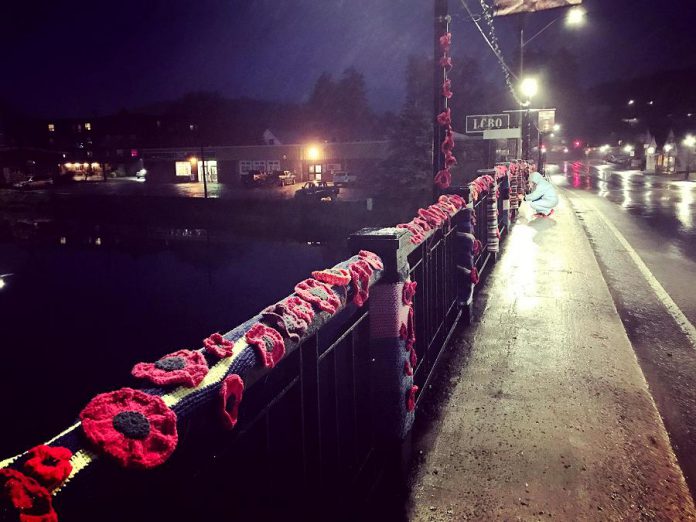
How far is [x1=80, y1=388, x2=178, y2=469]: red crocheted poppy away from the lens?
4.00 feet

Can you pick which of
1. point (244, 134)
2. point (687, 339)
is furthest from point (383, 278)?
point (244, 134)

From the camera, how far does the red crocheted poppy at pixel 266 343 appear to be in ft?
6.02

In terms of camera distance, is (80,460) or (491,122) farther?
(491,122)

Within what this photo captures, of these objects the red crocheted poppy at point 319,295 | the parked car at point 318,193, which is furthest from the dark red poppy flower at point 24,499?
the parked car at point 318,193

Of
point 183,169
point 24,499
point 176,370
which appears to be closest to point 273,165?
point 183,169

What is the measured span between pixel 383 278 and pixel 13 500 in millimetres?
2446

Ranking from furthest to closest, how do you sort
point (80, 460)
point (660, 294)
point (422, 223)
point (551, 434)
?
point (660, 294), point (422, 223), point (551, 434), point (80, 460)

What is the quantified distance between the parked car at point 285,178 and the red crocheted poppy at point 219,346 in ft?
169

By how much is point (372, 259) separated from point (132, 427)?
6.41 feet

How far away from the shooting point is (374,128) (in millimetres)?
78812

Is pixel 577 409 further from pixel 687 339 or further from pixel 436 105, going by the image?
pixel 436 105

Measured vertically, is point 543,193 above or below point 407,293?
above

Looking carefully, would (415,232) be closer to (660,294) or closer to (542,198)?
(660,294)

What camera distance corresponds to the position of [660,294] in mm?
7848
